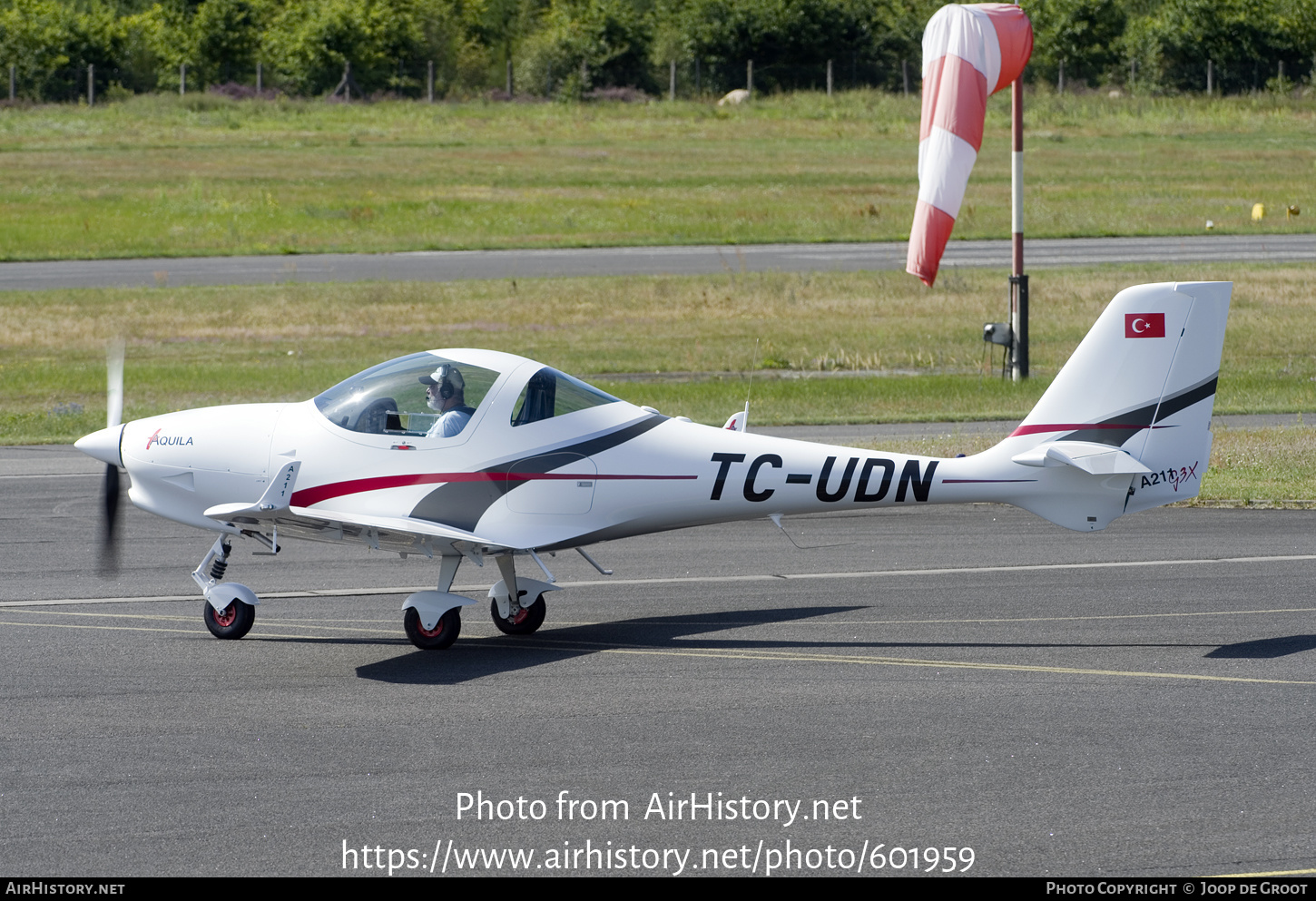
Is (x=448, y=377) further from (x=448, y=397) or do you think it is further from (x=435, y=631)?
(x=435, y=631)

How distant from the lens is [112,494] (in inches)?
428

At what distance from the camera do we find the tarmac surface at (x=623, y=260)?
36.1 meters

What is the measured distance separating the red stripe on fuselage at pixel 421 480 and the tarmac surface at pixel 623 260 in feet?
83.3

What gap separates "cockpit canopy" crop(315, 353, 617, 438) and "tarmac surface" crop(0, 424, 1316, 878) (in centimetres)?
171

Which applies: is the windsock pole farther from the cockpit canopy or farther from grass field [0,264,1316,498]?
the cockpit canopy

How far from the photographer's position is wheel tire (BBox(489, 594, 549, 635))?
11.0 m

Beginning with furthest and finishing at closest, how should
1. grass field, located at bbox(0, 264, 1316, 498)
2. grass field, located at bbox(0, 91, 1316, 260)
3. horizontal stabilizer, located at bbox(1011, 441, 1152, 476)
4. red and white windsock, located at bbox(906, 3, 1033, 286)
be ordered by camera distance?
grass field, located at bbox(0, 91, 1316, 260) < grass field, located at bbox(0, 264, 1316, 498) < red and white windsock, located at bbox(906, 3, 1033, 286) < horizontal stabilizer, located at bbox(1011, 441, 1152, 476)

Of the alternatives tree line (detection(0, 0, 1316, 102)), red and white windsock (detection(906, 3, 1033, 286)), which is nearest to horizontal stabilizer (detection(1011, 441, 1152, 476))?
red and white windsock (detection(906, 3, 1033, 286))

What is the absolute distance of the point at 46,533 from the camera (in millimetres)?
14891

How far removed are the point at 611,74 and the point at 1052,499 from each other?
78.9 metres

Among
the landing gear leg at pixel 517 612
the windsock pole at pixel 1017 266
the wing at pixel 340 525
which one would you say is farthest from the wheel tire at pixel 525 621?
the windsock pole at pixel 1017 266

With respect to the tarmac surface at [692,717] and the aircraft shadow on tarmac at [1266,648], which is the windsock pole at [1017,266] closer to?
the tarmac surface at [692,717]

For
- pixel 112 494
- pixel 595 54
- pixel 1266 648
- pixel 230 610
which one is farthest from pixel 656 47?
pixel 1266 648

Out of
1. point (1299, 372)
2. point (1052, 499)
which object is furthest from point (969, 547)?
point (1299, 372)
